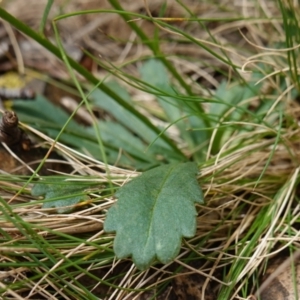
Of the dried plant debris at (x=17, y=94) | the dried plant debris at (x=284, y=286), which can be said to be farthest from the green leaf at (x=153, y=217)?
the dried plant debris at (x=17, y=94)

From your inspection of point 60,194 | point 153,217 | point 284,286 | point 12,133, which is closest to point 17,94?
point 12,133

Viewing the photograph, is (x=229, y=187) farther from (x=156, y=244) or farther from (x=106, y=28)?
(x=106, y=28)

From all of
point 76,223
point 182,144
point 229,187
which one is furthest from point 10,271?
point 182,144

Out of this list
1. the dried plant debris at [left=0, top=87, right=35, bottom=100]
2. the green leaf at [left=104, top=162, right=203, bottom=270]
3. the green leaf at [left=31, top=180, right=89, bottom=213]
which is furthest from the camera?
the dried plant debris at [left=0, top=87, right=35, bottom=100]

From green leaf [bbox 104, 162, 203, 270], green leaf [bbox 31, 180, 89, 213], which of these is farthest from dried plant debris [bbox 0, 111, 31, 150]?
green leaf [bbox 104, 162, 203, 270]

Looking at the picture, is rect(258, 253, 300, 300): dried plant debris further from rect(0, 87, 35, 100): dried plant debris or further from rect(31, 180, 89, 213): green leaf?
rect(0, 87, 35, 100): dried plant debris

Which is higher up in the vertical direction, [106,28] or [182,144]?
[106,28]

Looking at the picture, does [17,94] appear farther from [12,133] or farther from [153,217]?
[153,217]
